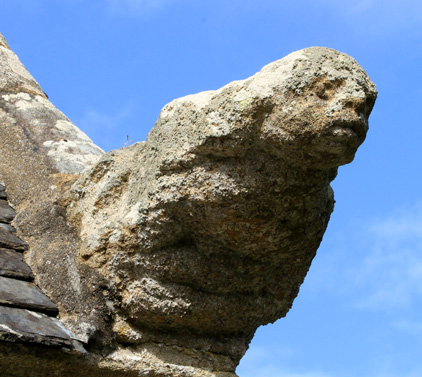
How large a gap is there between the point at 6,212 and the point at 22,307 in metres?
0.67

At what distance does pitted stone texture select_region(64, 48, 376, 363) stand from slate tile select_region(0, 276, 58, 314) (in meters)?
0.24

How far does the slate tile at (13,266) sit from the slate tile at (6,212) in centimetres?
22

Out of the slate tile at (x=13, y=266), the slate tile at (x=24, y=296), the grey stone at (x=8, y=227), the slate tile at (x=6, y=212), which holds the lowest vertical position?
the slate tile at (x=24, y=296)

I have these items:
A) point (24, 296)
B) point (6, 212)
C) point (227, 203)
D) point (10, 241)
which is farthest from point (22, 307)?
point (227, 203)

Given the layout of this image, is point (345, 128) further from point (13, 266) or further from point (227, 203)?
point (13, 266)

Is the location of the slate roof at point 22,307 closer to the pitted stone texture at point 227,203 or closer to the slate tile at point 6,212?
the slate tile at point 6,212

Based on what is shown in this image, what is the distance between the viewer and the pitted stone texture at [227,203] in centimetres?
250

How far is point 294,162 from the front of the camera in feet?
8.45

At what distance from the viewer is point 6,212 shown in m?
3.17

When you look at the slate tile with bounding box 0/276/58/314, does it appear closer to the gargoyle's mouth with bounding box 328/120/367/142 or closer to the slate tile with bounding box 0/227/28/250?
the slate tile with bounding box 0/227/28/250

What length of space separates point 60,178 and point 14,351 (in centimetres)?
106

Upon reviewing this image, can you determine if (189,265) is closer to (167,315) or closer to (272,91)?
(167,315)

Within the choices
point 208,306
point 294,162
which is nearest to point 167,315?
point 208,306

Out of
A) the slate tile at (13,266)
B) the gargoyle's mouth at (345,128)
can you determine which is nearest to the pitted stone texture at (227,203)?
the gargoyle's mouth at (345,128)
